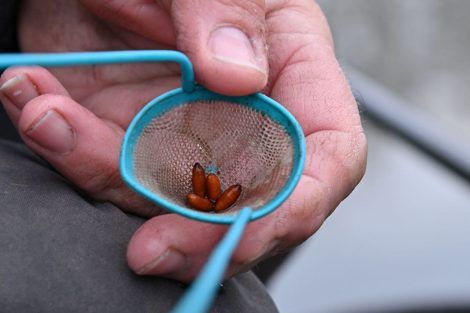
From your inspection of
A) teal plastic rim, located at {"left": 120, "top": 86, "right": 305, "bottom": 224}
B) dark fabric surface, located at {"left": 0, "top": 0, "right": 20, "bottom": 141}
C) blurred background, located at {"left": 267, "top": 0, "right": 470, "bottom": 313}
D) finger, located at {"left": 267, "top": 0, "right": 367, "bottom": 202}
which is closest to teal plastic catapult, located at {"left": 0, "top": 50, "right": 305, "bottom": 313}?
teal plastic rim, located at {"left": 120, "top": 86, "right": 305, "bottom": 224}

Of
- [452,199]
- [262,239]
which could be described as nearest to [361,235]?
[452,199]

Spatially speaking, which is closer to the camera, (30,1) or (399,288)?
(30,1)

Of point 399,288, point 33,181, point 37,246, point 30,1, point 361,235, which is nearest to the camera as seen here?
point 37,246

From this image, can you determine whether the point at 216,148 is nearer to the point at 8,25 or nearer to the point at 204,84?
the point at 204,84

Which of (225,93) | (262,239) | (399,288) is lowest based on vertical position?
(399,288)

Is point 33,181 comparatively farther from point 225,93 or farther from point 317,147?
point 317,147

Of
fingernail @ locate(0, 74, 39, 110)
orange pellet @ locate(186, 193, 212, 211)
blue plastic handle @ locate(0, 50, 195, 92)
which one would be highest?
blue plastic handle @ locate(0, 50, 195, 92)

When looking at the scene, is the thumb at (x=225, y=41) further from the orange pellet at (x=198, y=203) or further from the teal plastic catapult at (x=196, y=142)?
the orange pellet at (x=198, y=203)

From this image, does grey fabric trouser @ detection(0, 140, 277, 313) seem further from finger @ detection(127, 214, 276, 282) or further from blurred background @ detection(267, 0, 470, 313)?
blurred background @ detection(267, 0, 470, 313)
